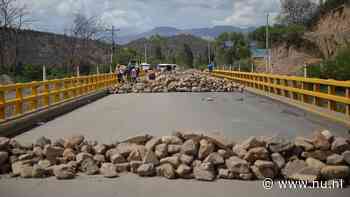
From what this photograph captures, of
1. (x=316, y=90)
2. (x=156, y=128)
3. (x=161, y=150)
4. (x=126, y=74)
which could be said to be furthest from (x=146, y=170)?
(x=126, y=74)

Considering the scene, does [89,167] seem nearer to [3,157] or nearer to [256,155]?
[3,157]

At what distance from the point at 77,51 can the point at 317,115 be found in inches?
1727

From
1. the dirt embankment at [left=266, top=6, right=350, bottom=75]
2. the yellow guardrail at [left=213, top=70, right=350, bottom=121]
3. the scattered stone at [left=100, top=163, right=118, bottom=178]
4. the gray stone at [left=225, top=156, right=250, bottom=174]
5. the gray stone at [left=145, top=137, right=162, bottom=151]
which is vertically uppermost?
the dirt embankment at [left=266, top=6, right=350, bottom=75]

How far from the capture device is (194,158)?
26.9 ft

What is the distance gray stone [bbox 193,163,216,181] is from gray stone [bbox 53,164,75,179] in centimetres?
182

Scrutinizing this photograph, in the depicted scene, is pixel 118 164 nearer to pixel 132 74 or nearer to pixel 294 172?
pixel 294 172

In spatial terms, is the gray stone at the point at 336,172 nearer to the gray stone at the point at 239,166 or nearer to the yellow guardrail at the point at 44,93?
the gray stone at the point at 239,166

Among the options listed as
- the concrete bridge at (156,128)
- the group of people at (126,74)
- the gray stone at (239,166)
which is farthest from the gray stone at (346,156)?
the group of people at (126,74)

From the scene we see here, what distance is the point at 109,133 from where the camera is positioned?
12.6m

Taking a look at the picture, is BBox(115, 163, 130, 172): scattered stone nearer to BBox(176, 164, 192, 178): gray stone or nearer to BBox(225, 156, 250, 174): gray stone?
BBox(176, 164, 192, 178): gray stone

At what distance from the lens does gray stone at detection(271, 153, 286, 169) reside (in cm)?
779

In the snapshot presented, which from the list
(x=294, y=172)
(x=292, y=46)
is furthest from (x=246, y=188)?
(x=292, y=46)

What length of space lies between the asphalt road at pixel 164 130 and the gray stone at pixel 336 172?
377 mm

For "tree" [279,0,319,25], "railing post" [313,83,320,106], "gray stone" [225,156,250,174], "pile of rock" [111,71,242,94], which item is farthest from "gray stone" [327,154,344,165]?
"tree" [279,0,319,25]
